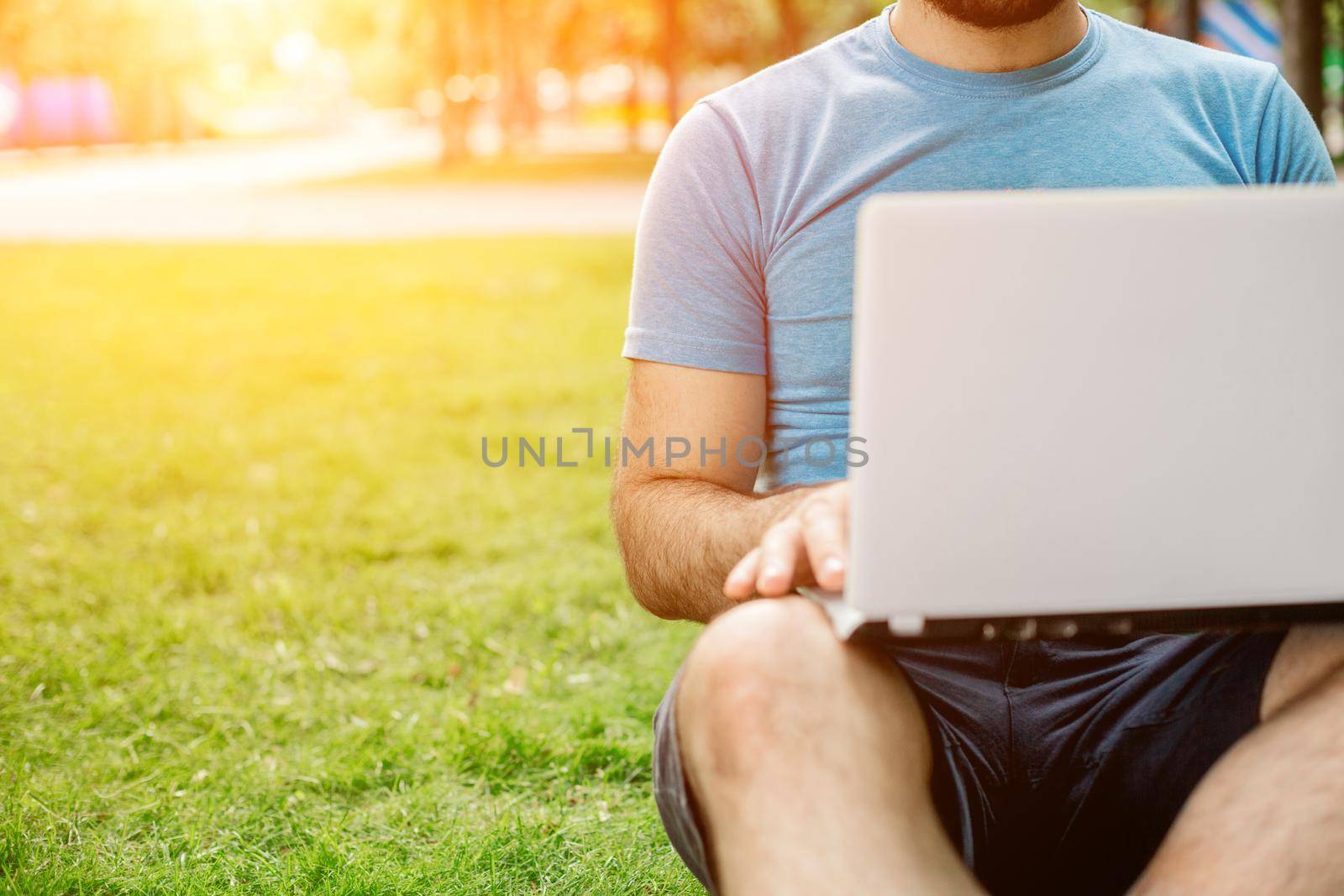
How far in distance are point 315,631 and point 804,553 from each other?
2514 mm

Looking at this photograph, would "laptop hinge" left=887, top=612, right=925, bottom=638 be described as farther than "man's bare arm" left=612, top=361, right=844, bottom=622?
No

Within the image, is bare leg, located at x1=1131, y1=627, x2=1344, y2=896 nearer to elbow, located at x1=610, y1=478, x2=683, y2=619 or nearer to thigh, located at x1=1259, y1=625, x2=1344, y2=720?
thigh, located at x1=1259, y1=625, x2=1344, y2=720

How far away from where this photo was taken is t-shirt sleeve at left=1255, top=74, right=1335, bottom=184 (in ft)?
6.92

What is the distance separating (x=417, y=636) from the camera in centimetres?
370

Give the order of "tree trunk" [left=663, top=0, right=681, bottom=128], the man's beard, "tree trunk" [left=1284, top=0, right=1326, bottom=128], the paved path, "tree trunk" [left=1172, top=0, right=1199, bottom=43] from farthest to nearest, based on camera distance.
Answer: "tree trunk" [left=663, top=0, right=681, bottom=128] < the paved path < "tree trunk" [left=1172, top=0, right=1199, bottom=43] < "tree trunk" [left=1284, top=0, right=1326, bottom=128] < the man's beard

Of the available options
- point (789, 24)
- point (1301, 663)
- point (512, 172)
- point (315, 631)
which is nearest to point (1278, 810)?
point (1301, 663)

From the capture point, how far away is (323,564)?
4.24 meters

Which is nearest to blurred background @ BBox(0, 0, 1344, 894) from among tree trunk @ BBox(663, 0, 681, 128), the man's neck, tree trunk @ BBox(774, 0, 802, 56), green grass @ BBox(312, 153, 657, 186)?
the man's neck

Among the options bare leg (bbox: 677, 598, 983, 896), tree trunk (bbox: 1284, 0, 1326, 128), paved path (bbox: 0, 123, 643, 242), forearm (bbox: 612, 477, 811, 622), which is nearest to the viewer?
bare leg (bbox: 677, 598, 983, 896)

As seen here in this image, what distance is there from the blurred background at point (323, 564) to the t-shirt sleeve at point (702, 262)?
101 centimetres

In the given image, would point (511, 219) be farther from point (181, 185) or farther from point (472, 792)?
point (472, 792)

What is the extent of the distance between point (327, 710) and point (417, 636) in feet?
1.74

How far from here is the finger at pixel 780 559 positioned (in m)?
1.43

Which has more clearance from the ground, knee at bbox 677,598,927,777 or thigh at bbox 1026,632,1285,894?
knee at bbox 677,598,927,777
